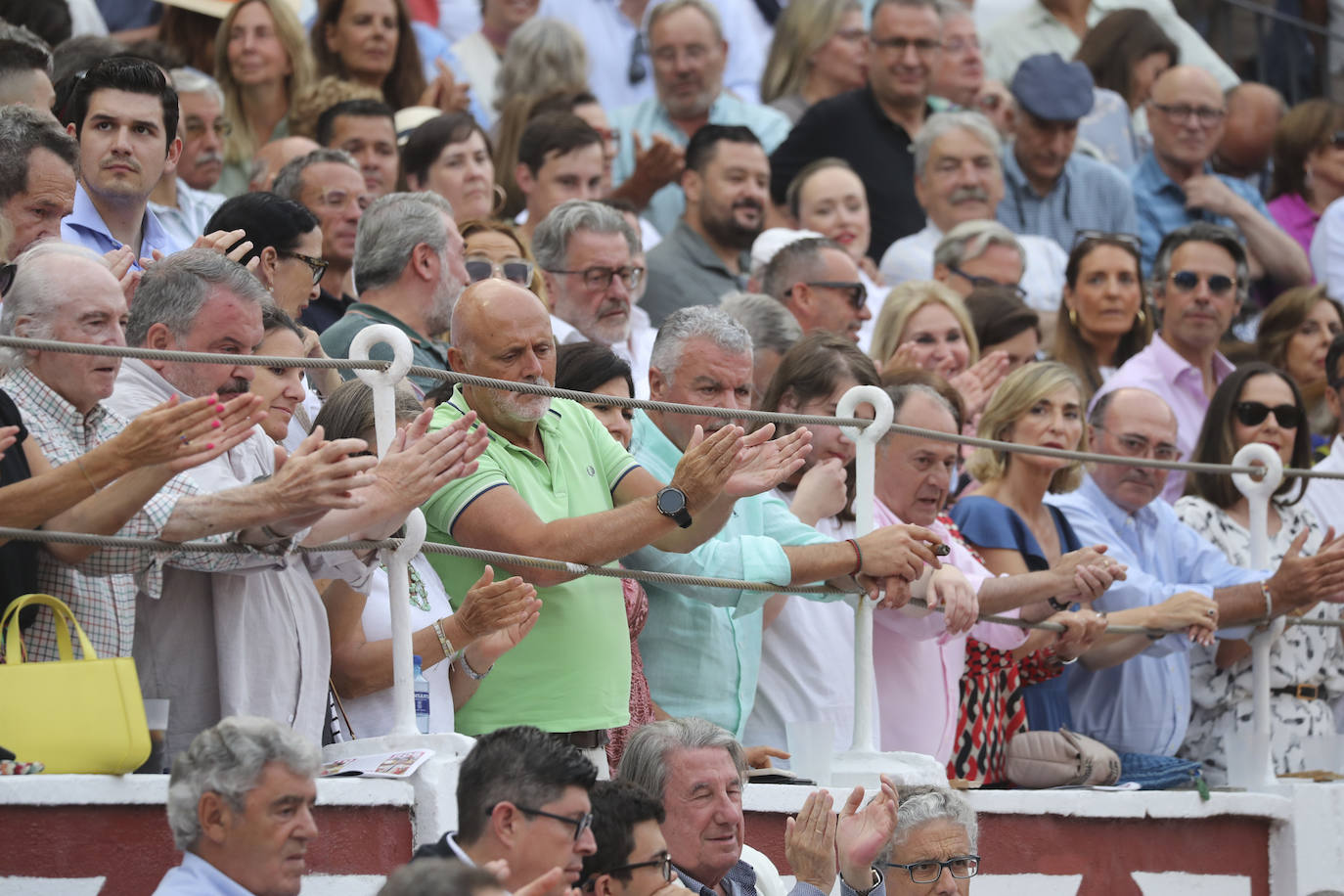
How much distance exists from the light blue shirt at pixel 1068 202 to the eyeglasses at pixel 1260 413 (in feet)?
11.4

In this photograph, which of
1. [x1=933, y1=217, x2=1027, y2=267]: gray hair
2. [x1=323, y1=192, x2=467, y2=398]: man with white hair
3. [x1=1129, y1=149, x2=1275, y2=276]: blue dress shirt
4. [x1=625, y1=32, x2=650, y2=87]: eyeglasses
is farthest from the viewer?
[x1=625, y1=32, x2=650, y2=87]: eyeglasses

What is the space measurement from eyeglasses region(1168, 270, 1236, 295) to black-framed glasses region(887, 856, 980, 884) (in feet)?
14.5

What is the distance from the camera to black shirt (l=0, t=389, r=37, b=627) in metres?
4.46

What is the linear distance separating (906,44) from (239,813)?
765cm

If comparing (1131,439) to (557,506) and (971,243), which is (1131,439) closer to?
(971,243)

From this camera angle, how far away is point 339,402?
17.3 ft

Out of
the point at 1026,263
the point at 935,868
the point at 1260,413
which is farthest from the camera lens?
the point at 1026,263

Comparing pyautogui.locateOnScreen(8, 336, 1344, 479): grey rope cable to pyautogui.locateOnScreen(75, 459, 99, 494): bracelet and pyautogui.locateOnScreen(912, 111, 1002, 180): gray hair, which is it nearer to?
pyautogui.locateOnScreen(75, 459, 99, 494): bracelet

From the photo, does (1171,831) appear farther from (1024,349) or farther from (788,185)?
(788,185)

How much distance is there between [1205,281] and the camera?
9211 mm

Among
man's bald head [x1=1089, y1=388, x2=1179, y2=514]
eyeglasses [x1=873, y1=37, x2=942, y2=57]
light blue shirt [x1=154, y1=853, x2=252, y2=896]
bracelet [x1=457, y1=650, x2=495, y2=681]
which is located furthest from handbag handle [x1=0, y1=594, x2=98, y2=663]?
eyeglasses [x1=873, y1=37, x2=942, y2=57]

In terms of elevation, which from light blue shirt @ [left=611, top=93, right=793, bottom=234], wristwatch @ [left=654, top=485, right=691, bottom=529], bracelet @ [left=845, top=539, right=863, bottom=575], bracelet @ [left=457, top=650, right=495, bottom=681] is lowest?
bracelet @ [left=457, top=650, right=495, bottom=681]

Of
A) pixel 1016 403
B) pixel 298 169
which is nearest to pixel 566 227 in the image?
pixel 298 169

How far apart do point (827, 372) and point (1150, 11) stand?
8927mm
